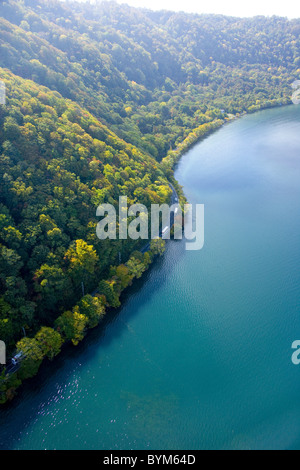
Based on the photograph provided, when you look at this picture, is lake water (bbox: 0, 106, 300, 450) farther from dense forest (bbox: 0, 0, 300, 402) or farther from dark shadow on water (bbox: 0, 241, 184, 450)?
dense forest (bbox: 0, 0, 300, 402)

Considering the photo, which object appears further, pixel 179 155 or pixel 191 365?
pixel 179 155

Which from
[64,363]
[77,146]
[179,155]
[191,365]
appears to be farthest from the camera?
→ [179,155]

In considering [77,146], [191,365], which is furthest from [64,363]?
[77,146]

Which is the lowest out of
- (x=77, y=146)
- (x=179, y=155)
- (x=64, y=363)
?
(x=64, y=363)

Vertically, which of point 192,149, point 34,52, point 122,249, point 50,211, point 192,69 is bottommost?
point 122,249

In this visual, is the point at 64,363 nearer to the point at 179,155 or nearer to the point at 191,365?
the point at 191,365

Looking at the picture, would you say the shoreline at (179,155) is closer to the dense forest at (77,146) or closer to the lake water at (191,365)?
the dense forest at (77,146)

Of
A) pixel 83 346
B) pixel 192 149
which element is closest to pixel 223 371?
pixel 83 346

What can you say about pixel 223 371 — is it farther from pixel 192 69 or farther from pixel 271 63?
pixel 271 63
